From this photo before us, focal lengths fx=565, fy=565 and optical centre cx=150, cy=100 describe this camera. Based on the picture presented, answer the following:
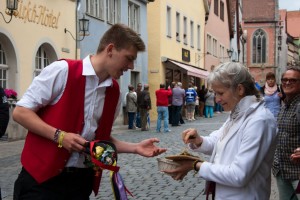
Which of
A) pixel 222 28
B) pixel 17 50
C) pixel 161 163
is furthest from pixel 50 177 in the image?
pixel 222 28

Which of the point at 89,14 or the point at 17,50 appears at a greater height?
the point at 89,14

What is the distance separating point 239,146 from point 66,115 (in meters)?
0.96

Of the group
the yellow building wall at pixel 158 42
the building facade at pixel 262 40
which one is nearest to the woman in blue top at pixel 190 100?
the yellow building wall at pixel 158 42

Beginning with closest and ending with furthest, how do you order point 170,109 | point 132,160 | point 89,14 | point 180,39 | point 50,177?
point 50,177 → point 132,160 → point 89,14 → point 170,109 → point 180,39

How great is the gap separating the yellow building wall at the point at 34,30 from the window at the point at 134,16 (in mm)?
6718

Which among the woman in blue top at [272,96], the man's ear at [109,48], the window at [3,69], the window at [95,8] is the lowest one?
the woman in blue top at [272,96]

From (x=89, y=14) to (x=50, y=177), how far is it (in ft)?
59.1

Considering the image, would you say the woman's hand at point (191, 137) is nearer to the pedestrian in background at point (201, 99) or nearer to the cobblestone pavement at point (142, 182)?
the cobblestone pavement at point (142, 182)

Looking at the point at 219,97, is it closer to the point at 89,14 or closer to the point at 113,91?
the point at 113,91

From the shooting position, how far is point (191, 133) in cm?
335

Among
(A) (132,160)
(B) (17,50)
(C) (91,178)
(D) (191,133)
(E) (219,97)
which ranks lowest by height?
(A) (132,160)

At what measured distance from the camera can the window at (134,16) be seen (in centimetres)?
2603

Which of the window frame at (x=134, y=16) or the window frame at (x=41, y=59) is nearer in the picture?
the window frame at (x=41, y=59)

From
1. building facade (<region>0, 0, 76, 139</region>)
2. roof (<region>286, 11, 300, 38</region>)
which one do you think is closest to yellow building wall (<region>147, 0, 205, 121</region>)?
building facade (<region>0, 0, 76, 139</region>)
